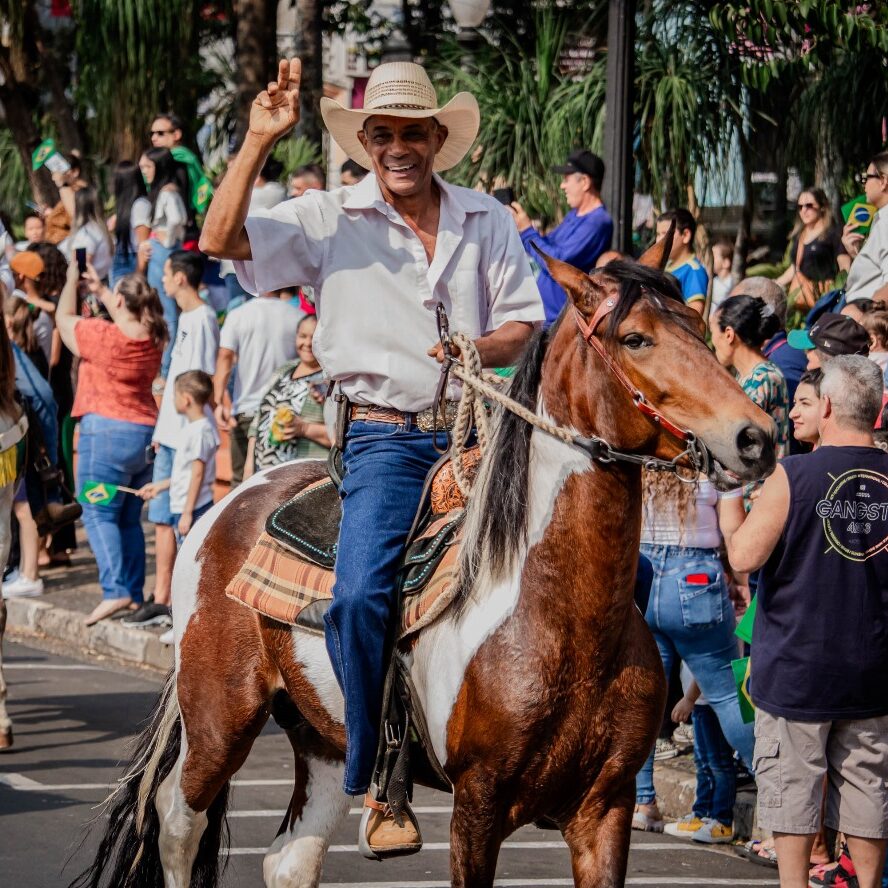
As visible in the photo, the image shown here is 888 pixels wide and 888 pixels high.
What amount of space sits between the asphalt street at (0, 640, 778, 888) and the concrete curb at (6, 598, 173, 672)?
1372mm

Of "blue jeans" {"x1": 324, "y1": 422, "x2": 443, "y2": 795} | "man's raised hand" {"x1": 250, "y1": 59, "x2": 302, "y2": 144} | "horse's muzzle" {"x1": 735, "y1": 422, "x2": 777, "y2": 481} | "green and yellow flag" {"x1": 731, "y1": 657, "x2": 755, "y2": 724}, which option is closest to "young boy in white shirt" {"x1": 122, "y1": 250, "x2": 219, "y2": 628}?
"green and yellow flag" {"x1": 731, "y1": 657, "x2": 755, "y2": 724}

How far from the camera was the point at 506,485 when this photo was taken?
433cm

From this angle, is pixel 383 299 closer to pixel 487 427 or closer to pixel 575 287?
pixel 487 427

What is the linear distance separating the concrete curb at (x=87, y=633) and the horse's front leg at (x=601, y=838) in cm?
607

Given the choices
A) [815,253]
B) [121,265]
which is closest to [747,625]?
[815,253]

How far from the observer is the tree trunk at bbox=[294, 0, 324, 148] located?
18.2 metres

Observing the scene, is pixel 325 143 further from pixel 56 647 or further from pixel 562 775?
pixel 562 775

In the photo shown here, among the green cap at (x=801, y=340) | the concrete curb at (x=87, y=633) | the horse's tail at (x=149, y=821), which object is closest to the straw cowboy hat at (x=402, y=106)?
the horse's tail at (x=149, y=821)

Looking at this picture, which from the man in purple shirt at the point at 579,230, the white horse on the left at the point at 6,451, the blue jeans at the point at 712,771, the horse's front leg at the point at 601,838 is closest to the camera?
the horse's front leg at the point at 601,838

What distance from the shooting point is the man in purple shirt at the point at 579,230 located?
31.3ft

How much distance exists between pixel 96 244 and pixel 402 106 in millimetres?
10019

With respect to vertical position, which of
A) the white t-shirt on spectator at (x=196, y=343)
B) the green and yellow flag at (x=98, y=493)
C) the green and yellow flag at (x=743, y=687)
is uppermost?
the white t-shirt on spectator at (x=196, y=343)

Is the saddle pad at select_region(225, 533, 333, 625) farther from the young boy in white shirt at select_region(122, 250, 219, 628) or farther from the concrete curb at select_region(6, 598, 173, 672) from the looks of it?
the young boy in white shirt at select_region(122, 250, 219, 628)

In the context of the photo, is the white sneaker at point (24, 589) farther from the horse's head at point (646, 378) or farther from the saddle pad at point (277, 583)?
the horse's head at point (646, 378)
